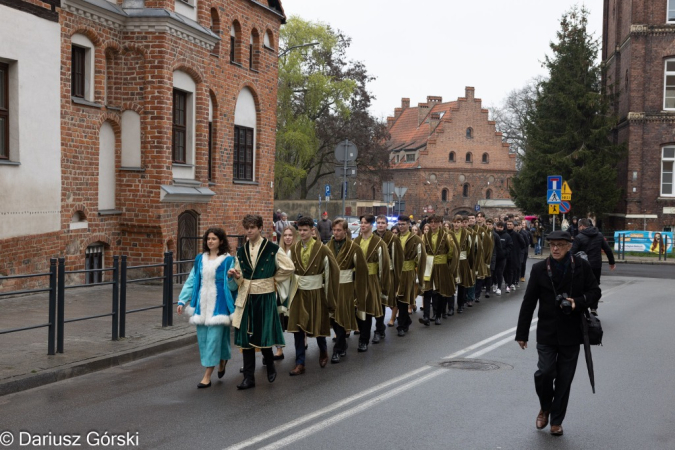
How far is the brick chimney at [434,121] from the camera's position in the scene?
273 feet

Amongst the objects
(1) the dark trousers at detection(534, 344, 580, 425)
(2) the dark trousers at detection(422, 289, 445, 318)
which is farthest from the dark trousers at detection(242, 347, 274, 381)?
(2) the dark trousers at detection(422, 289, 445, 318)

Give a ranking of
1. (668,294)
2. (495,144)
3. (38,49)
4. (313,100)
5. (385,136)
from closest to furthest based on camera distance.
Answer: (38,49), (668,294), (313,100), (385,136), (495,144)

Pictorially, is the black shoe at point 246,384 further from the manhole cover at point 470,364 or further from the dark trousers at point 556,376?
the dark trousers at point 556,376

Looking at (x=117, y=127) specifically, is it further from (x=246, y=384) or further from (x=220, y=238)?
(x=246, y=384)

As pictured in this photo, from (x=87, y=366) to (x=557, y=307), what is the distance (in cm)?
550

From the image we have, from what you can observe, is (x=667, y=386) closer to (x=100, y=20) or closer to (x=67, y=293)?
(x=67, y=293)

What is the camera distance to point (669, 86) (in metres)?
39.8

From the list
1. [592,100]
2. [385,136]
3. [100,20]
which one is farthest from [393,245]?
[385,136]

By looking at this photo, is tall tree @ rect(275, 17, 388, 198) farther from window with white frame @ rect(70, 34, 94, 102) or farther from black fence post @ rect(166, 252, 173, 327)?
black fence post @ rect(166, 252, 173, 327)

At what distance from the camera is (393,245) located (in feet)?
43.4

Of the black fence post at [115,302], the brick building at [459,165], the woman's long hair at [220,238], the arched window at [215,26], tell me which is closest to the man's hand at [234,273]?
the woman's long hair at [220,238]

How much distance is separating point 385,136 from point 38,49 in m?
45.6

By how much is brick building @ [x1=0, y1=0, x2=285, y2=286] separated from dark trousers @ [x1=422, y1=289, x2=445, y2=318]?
6.94 meters

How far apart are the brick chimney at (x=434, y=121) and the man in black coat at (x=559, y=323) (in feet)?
249
